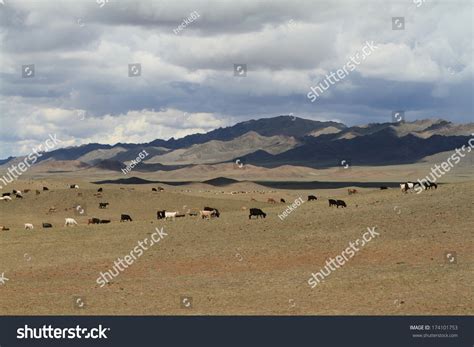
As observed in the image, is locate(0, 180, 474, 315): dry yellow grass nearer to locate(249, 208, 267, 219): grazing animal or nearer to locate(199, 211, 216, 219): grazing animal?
locate(249, 208, 267, 219): grazing animal

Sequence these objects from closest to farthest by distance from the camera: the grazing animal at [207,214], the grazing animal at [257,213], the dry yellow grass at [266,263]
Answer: the dry yellow grass at [266,263] < the grazing animal at [257,213] < the grazing animal at [207,214]

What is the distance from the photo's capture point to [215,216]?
58312 mm

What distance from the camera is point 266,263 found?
4031cm

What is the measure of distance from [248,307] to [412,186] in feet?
123

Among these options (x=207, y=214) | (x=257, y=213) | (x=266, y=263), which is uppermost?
(x=207, y=214)

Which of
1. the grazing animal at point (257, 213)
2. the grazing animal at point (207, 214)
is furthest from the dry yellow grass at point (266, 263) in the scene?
the grazing animal at point (207, 214)

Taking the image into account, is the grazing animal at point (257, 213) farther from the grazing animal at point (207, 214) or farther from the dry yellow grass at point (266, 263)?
the grazing animal at point (207, 214)

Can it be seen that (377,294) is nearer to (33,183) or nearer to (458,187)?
(458,187)

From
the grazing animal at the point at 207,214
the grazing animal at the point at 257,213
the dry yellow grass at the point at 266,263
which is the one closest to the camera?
the dry yellow grass at the point at 266,263

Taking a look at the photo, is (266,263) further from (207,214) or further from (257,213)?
(207,214)

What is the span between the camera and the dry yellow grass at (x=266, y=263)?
30109 mm

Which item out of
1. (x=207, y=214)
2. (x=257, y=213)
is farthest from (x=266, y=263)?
(x=207, y=214)

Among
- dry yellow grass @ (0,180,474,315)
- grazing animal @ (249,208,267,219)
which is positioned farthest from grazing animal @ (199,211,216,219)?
grazing animal @ (249,208,267,219)

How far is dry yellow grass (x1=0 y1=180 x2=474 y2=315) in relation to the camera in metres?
30.1
